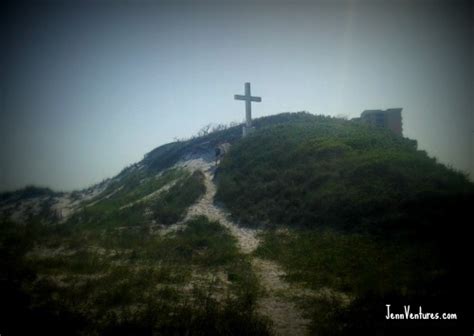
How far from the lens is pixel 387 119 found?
3353 cm

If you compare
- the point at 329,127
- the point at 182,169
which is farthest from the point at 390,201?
the point at 182,169

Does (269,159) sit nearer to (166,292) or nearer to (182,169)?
(182,169)

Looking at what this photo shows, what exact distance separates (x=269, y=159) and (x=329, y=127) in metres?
10.2

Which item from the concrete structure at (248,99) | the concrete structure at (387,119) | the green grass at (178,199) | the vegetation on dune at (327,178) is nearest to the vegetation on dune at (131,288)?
the green grass at (178,199)

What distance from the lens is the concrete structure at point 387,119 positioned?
3309 centimetres

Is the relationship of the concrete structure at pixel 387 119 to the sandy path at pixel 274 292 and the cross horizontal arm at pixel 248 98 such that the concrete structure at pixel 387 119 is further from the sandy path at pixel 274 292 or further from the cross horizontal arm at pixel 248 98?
the sandy path at pixel 274 292

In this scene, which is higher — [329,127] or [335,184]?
[329,127]

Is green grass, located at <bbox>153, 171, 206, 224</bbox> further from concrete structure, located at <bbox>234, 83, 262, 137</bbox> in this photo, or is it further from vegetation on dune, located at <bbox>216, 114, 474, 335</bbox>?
concrete structure, located at <bbox>234, 83, 262, 137</bbox>

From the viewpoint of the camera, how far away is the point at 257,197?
63.6 feet

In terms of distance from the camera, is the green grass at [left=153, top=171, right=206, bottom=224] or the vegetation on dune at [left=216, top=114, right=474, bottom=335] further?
the green grass at [left=153, top=171, right=206, bottom=224]

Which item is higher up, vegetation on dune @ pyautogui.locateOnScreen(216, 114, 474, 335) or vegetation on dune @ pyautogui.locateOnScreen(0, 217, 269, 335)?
vegetation on dune @ pyautogui.locateOnScreen(216, 114, 474, 335)

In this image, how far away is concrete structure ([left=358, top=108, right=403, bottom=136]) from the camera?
1303 inches

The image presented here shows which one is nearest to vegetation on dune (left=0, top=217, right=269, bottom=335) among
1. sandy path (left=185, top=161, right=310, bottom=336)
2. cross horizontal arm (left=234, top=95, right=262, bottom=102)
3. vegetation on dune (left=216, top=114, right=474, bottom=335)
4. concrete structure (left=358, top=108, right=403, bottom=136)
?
sandy path (left=185, top=161, right=310, bottom=336)

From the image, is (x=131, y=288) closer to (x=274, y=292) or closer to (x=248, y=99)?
(x=274, y=292)
